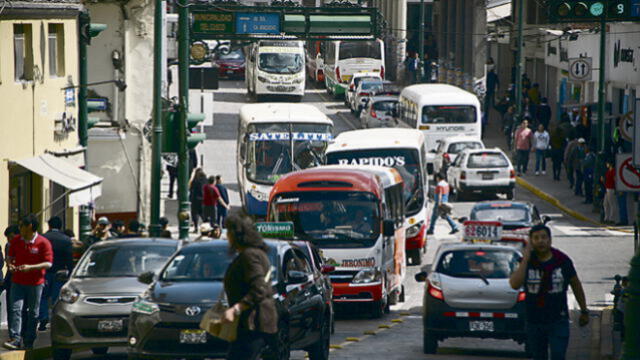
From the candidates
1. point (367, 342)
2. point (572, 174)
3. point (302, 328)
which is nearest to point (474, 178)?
point (572, 174)

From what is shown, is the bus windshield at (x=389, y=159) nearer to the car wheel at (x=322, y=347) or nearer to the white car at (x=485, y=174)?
the white car at (x=485, y=174)

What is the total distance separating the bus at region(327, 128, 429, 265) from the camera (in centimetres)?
3192

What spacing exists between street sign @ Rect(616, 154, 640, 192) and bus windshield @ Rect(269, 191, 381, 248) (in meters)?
4.10

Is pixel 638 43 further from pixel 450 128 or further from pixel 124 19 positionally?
pixel 124 19

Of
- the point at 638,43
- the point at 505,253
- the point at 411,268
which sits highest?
the point at 638,43

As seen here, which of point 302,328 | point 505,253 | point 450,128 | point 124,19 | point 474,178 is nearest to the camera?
point 302,328

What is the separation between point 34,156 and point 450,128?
24.7 meters

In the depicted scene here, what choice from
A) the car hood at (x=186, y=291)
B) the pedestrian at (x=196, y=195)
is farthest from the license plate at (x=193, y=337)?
the pedestrian at (x=196, y=195)

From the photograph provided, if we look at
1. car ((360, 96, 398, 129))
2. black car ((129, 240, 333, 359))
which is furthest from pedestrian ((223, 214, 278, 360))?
car ((360, 96, 398, 129))

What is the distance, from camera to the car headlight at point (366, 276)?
77.7 ft

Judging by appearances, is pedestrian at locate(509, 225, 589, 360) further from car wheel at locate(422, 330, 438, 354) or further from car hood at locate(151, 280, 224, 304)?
car wheel at locate(422, 330, 438, 354)

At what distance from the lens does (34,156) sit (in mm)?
26047

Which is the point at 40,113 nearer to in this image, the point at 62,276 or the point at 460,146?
the point at 62,276

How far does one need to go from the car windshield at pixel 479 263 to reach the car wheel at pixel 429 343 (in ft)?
2.88
